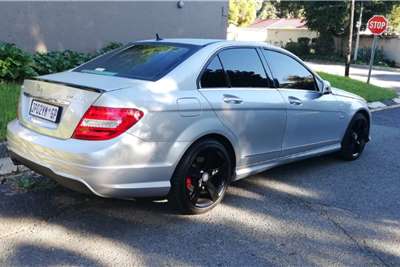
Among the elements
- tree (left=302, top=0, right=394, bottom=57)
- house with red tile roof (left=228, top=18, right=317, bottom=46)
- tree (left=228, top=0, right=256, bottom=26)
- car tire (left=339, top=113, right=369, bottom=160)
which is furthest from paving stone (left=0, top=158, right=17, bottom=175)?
tree (left=228, top=0, right=256, bottom=26)

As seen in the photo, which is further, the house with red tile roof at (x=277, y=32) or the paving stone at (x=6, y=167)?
the house with red tile roof at (x=277, y=32)

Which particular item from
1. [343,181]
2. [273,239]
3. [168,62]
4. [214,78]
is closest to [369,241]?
[273,239]

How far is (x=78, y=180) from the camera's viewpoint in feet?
11.4

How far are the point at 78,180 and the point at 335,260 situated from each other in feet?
6.69

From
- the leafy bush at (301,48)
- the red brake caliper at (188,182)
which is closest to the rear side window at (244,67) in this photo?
the red brake caliper at (188,182)

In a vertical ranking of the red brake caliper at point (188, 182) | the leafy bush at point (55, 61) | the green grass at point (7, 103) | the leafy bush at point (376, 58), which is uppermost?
the leafy bush at point (55, 61)

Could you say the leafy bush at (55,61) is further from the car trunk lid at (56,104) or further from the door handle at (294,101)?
the door handle at (294,101)

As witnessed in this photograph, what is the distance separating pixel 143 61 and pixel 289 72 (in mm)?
1773

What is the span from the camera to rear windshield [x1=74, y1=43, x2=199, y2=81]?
13.3 feet

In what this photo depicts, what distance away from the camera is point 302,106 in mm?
5121

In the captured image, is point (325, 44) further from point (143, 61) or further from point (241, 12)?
point (143, 61)

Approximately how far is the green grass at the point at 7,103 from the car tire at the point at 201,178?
2524 mm

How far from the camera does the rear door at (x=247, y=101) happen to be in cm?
421

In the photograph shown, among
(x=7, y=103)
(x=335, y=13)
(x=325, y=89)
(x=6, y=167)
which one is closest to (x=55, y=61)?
(x=7, y=103)
